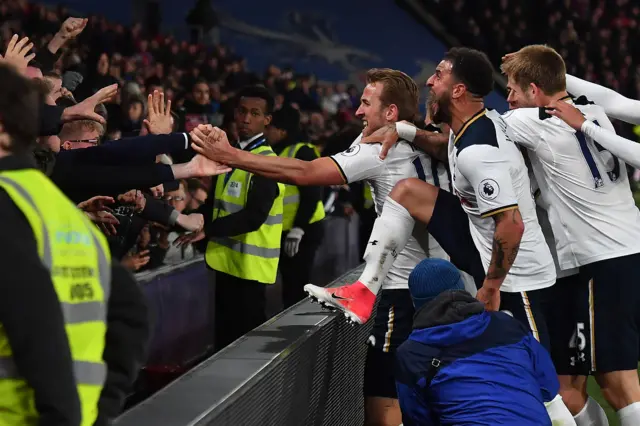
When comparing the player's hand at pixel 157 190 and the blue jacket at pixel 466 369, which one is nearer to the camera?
the blue jacket at pixel 466 369

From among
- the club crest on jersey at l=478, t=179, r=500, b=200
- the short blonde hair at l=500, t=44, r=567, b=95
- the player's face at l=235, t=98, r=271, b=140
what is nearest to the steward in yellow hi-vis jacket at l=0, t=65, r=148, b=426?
the club crest on jersey at l=478, t=179, r=500, b=200

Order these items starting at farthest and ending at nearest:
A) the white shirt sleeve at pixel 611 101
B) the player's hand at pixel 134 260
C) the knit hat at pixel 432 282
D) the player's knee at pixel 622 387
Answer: the player's hand at pixel 134 260 < the white shirt sleeve at pixel 611 101 < the player's knee at pixel 622 387 < the knit hat at pixel 432 282

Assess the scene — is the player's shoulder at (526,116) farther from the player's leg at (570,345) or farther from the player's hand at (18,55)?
the player's hand at (18,55)

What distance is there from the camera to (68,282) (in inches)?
73.1

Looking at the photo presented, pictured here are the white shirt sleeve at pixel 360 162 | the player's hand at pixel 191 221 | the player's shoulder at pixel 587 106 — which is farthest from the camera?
the player's hand at pixel 191 221

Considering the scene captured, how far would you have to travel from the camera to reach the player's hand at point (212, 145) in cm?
384

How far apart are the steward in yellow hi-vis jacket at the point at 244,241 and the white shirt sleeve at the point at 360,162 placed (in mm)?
1210

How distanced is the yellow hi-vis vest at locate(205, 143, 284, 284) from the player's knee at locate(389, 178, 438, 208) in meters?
1.48

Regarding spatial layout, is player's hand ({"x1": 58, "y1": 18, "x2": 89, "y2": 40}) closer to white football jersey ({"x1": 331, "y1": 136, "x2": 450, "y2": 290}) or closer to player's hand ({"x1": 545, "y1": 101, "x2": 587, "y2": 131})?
white football jersey ({"x1": 331, "y1": 136, "x2": 450, "y2": 290})

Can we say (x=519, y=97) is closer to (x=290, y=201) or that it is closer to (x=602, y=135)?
(x=602, y=135)

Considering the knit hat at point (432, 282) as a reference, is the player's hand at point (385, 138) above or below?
above

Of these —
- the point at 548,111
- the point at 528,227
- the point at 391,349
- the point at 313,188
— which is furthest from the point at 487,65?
the point at 313,188

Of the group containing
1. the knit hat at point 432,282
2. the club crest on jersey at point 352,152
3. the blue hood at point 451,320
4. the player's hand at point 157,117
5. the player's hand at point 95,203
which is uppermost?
the player's hand at point 157,117

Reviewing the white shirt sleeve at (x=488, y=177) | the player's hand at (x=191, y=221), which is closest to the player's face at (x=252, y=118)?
the player's hand at (x=191, y=221)
